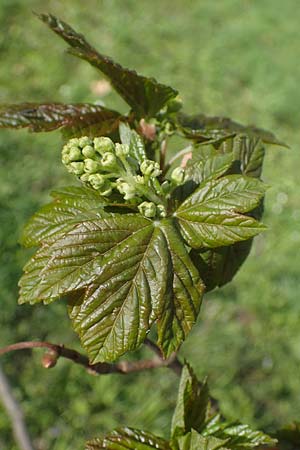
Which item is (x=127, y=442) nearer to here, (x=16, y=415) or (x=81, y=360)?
(x=81, y=360)

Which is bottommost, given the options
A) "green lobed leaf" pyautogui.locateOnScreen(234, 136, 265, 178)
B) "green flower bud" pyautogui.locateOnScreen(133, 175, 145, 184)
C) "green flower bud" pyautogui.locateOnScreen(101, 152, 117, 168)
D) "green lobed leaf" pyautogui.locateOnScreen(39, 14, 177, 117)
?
"green flower bud" pyautogui.locateOnScreen(133, 175, 145, 184)

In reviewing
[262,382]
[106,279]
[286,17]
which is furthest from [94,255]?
[286,17]

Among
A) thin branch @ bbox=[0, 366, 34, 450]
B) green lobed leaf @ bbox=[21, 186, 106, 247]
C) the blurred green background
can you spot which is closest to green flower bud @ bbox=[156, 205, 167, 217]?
green lobed leaf @ bbox=[21, 186, 106, 247]

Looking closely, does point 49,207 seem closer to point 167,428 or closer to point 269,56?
point 167,428

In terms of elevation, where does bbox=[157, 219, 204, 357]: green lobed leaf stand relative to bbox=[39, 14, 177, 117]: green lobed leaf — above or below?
below

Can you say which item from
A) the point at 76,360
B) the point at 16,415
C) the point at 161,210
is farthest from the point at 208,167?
the point at 16,415

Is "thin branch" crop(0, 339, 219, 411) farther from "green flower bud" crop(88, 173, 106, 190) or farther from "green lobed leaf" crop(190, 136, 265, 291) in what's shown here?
"green flower bud" crop(88, 173, 106, 190)

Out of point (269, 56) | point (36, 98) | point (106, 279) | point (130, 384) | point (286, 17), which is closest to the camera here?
point (106, 279)
